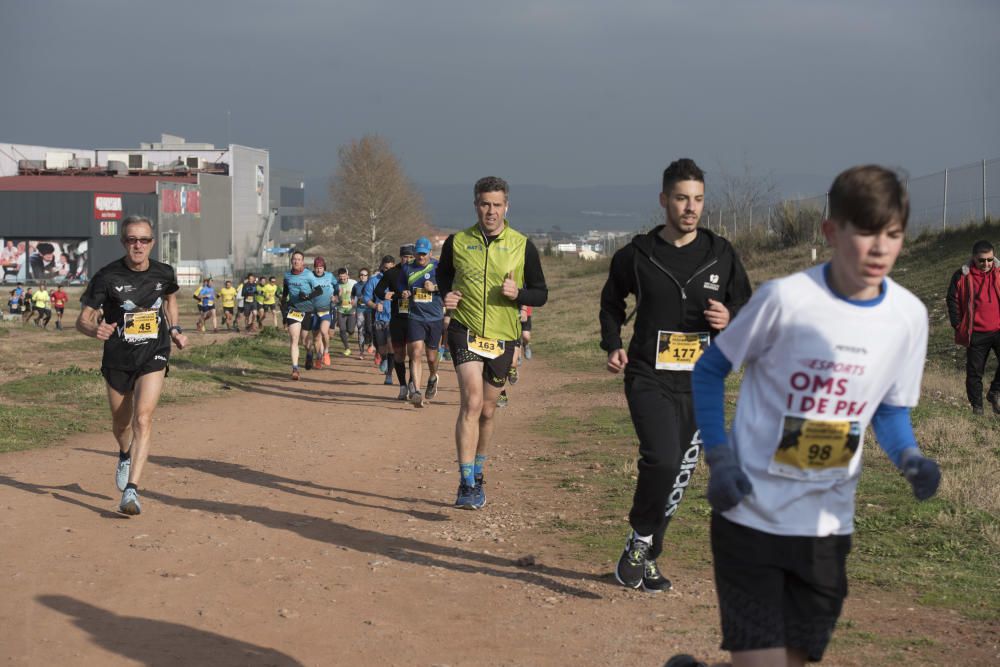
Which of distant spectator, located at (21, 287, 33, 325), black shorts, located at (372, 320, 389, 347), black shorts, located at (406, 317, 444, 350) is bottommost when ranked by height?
distant spectator, located at (21, 287, 33, 325)

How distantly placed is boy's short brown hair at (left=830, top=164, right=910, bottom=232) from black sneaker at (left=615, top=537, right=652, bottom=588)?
10.8 feet

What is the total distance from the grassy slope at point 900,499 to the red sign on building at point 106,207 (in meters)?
67.8

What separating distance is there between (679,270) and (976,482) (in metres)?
4.23

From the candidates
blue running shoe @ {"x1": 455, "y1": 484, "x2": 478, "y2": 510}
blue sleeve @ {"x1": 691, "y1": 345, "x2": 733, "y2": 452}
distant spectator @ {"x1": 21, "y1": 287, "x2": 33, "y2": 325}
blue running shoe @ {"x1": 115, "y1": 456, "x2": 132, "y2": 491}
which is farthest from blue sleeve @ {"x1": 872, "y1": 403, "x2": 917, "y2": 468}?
distant spectator @ {"x1": 21, "y1": 287, "x2": 33, "y2": 325}

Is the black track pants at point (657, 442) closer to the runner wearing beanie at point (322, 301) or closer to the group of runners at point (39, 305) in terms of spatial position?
the runner wearing beanie at point (322, 301)

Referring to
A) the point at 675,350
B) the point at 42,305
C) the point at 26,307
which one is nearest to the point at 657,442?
the point at 675,350

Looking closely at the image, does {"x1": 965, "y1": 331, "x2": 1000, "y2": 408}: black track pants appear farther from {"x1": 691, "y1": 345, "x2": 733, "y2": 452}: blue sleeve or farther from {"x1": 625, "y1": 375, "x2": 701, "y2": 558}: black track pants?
{"x1": 691, "y1": 345, "x2": 733, "y2": 452}: blue sleeve

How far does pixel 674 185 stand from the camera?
6234 mm

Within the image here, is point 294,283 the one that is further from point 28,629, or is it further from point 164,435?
point 28,629

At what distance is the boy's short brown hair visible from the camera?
11.5 feet

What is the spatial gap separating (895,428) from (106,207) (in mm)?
83096

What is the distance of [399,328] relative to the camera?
1636 centimetres

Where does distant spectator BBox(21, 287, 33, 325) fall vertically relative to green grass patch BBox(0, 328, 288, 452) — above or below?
below

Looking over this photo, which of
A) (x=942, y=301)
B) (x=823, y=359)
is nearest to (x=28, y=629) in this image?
A: (x=823, y=359)
